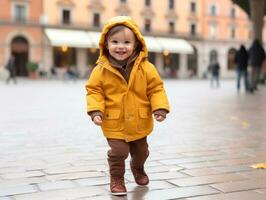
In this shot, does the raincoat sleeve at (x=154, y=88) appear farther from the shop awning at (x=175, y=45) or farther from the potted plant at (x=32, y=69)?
the shop awning at (x=175, y=45)

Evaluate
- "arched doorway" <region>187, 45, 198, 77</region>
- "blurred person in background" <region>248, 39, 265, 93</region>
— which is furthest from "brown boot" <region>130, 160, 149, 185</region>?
"arched doorway" <region>187, 45, 198, 77</region>

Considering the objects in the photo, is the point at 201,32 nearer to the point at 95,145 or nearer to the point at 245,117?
the point at 245,117

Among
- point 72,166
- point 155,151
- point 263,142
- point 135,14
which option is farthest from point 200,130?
point 135,14

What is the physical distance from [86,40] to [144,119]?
44.3 metres

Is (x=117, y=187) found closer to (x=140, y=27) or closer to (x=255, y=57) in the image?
(x=255, y=57)

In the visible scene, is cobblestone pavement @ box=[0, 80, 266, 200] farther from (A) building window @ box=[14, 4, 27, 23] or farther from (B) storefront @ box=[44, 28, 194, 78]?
(A) building window @ box=[14, 4, 27, 23]

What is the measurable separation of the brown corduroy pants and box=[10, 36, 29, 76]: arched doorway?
43.0 metres

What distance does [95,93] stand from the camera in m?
3.62

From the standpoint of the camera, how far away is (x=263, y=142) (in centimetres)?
620

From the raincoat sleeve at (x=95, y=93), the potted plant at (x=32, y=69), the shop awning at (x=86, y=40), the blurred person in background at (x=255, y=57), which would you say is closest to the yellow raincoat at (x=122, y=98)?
the raincoat sleeve at (x=95, y=93)

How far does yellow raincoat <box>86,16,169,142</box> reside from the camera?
11.9 ft

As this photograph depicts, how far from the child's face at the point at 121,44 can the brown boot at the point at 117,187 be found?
90cm

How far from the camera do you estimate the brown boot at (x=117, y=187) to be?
11.7ft

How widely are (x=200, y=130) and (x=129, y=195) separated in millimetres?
3907
